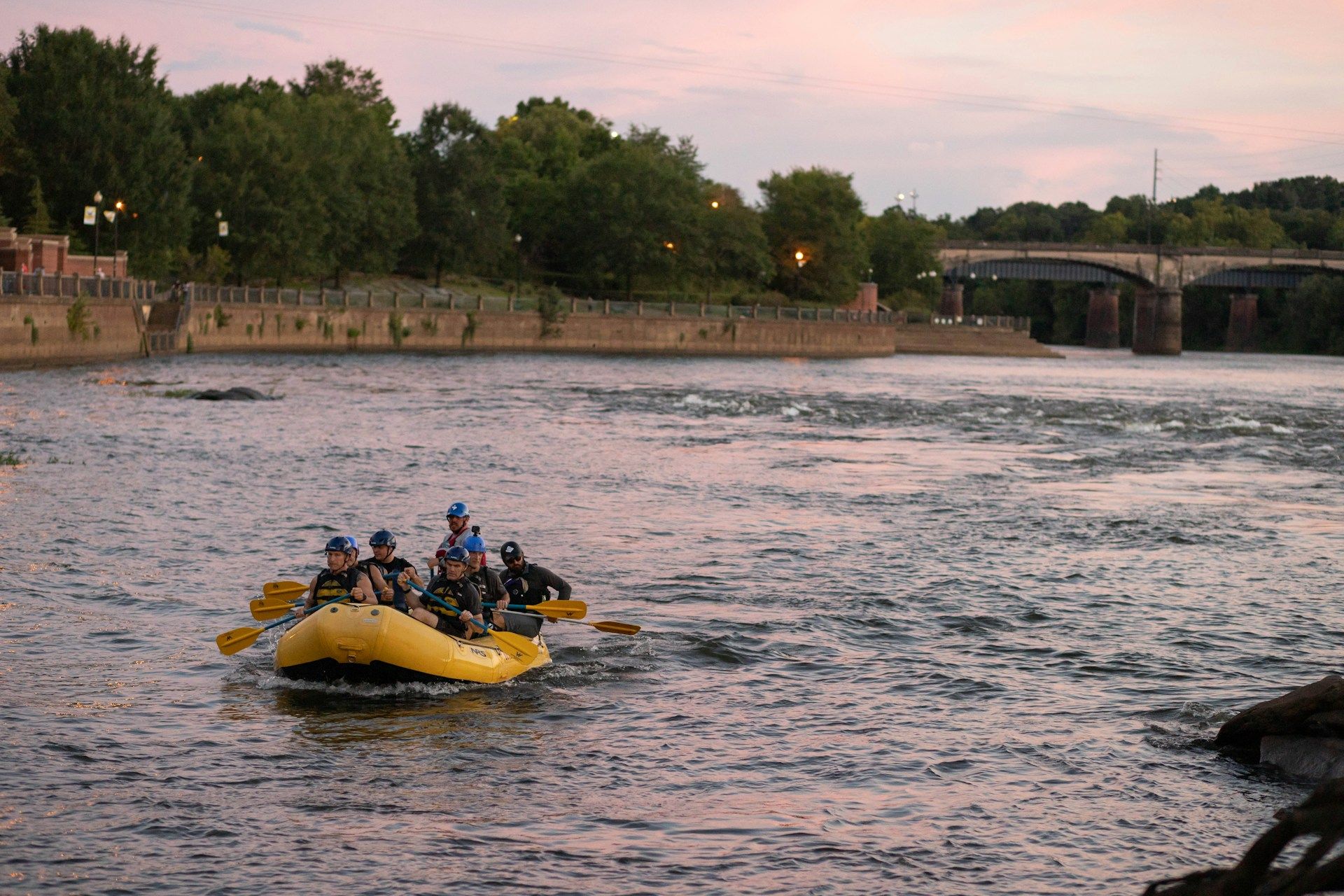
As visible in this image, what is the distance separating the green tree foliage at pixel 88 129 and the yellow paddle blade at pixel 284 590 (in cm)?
6732

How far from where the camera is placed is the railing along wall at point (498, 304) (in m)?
80.4

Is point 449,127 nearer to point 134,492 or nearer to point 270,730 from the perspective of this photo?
point 134,492

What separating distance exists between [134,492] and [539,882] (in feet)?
65.1

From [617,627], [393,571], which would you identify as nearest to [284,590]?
[393,571]

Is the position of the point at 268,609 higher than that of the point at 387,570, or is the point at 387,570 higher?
the point at 387,570

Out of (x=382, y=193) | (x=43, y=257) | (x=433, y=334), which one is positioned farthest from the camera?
(x=382, y=193)

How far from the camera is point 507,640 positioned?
49.8 ft

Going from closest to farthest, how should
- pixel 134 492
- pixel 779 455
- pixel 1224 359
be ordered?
pixel 134 492 < pixel 779 455 < pixel 1224 359

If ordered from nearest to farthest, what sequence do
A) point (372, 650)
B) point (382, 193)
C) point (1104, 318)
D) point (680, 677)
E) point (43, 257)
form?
1. point (372, 650)
2. point (680, 677)
3. point (43, 257)
4. point (382, 193)
5. point (1104, 318)

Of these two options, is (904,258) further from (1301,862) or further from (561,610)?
(1301,862)

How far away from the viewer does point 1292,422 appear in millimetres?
53062

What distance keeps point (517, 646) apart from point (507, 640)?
0.53 ft

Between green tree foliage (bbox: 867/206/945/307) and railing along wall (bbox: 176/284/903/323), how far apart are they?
19.8 metres

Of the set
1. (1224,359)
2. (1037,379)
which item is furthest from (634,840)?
(1224,359)
